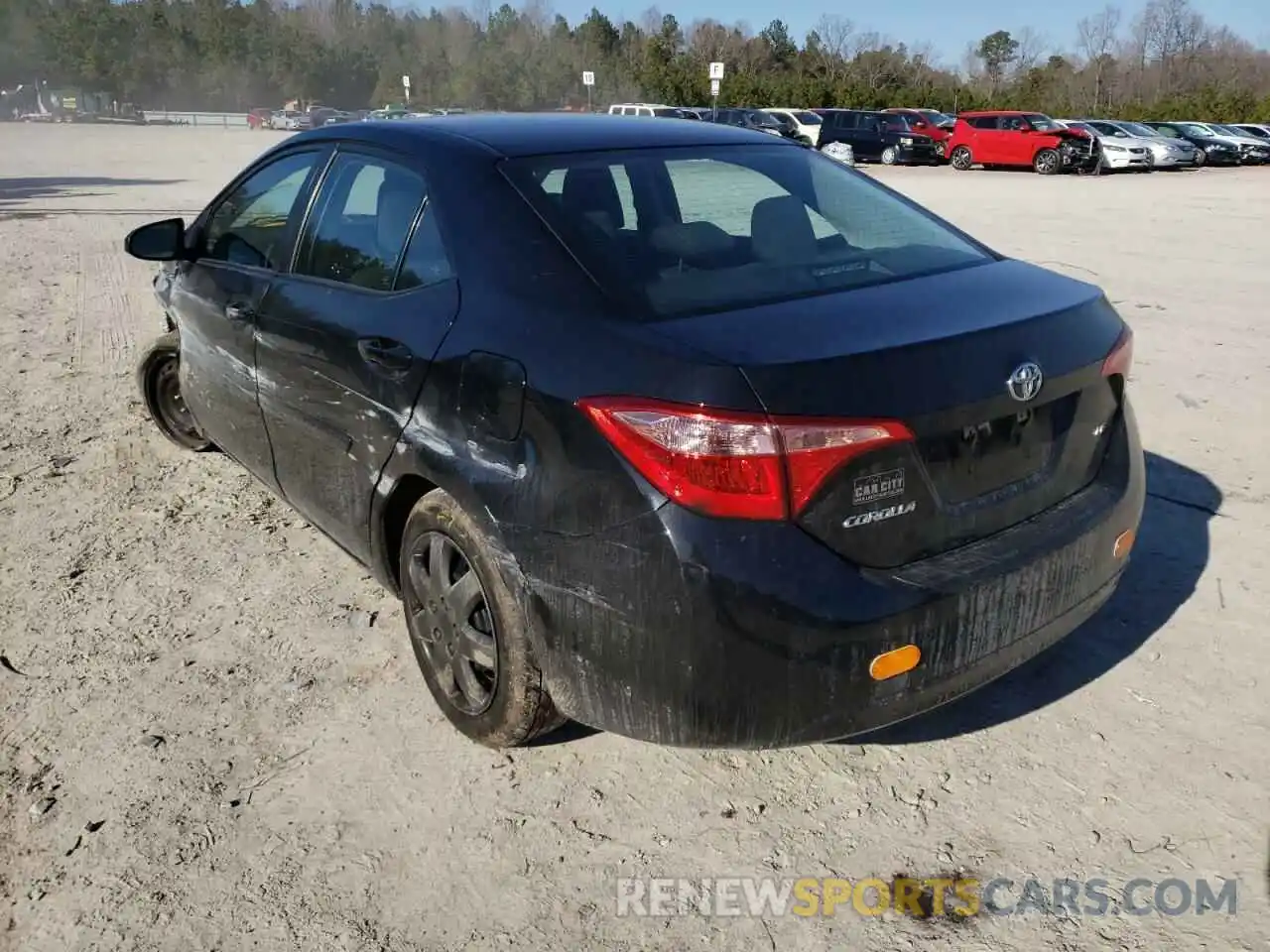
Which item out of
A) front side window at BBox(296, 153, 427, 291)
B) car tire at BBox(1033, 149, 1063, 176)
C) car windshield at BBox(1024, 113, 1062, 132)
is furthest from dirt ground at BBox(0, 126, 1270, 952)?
car windshield at BBox(1024, 113, 1062, 132)

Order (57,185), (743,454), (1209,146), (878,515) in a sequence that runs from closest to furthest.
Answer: (743,454), (878,515), (57,185), (1209,146)

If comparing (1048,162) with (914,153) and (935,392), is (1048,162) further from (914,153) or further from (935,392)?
(935,392)

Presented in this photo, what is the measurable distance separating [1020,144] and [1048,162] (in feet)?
3.20

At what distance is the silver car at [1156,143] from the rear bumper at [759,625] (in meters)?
31.6

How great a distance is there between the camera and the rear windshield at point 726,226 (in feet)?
8.70

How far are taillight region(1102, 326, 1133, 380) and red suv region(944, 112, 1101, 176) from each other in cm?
2923

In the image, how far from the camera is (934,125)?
32.9 meters

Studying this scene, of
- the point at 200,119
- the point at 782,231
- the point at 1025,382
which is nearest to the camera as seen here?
the point at 1025,382

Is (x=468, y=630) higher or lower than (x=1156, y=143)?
lower

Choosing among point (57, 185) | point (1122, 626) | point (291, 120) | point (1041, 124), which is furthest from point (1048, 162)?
A: point (291, 120)

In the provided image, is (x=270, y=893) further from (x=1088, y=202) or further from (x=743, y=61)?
(x=743, y=61)

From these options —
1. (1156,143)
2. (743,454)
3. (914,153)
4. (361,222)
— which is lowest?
(743,454)

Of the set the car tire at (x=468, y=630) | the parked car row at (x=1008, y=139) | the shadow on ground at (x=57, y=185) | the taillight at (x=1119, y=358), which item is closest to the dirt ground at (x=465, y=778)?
the car tire at (x=468, y=630)

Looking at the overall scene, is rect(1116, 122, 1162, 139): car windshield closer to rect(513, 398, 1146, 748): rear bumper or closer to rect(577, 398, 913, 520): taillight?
rect(513, 398, 1146, 748): rear bumper
